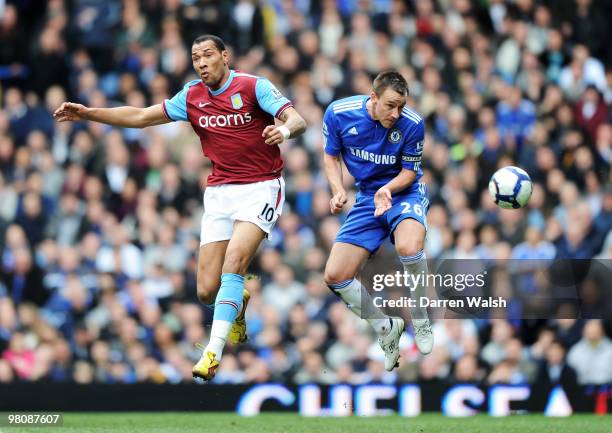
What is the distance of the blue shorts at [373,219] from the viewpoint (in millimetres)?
11797

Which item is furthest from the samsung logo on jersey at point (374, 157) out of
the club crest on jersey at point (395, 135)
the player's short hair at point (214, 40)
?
the player's short hair at point (214, 40)

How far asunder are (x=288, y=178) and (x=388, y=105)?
18.7ft

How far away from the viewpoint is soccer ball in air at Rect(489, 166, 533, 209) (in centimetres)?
1190

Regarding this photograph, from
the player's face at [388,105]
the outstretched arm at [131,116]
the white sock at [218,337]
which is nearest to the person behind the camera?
the white sock at [218,337]

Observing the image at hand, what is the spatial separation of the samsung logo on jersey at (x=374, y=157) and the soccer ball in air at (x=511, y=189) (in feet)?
3.24

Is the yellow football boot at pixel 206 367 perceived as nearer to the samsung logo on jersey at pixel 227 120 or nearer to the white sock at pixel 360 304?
the white sock at pixel 360 304

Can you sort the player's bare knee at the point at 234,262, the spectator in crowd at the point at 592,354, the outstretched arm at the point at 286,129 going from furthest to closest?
the spectator in crowd at the point at 592,354
the player's bare knee at the point at 234,262
the outstretched arm at the point at 286,129

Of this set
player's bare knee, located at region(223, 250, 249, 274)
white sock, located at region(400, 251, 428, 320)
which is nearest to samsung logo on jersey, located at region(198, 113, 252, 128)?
player's bare knee, located at region(223, 250, 249, 274)

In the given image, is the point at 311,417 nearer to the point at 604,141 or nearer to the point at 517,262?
the point at 517,262

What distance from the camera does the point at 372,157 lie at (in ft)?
38.6

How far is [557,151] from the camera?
56.3 ft

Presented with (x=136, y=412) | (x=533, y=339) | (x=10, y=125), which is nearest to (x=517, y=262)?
(x=533, y=339)

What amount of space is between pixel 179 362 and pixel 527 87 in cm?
604

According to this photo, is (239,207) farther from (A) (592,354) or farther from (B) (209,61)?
(A) (592,354)
